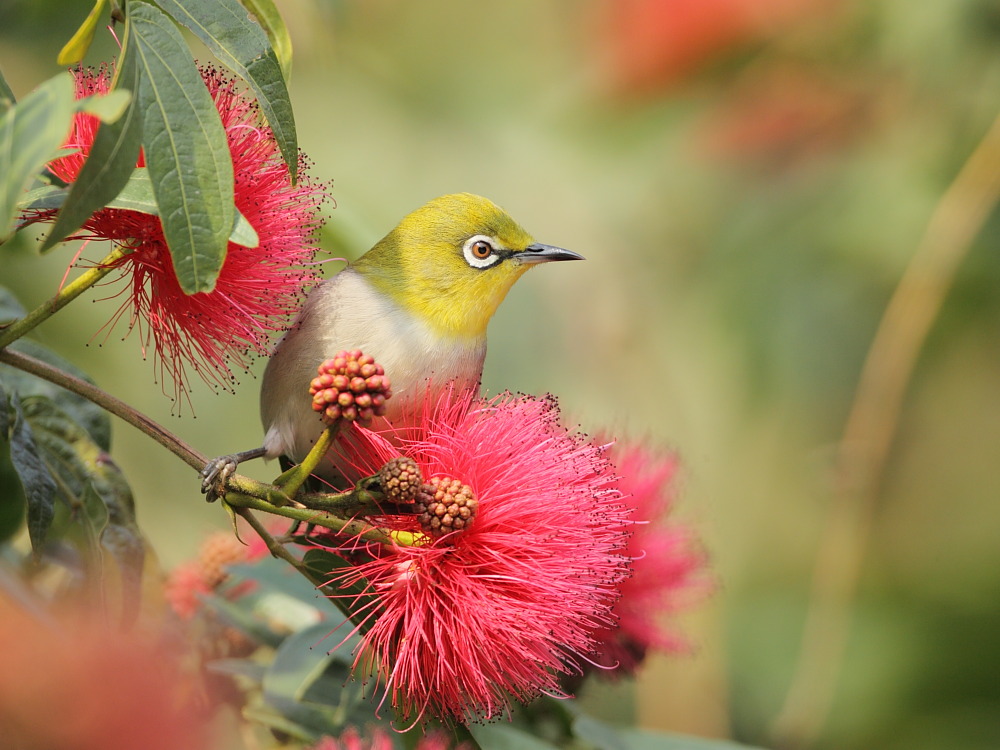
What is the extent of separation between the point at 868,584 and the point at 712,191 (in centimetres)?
170

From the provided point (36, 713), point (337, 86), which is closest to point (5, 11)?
point (36, 713)

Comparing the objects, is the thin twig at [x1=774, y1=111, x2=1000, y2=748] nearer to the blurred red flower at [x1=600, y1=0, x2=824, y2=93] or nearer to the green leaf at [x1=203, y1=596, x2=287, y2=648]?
the blurred red flower at [x1=600, y1=0, x2=824, y2=93]

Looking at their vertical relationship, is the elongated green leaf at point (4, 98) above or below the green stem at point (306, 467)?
above

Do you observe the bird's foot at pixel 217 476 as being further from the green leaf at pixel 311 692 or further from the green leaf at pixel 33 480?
the green leaf at pixel 311 692

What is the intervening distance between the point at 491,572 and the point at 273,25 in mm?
863

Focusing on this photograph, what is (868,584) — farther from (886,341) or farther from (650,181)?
(650,181)

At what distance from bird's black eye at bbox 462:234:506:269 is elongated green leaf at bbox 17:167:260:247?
0.96 m

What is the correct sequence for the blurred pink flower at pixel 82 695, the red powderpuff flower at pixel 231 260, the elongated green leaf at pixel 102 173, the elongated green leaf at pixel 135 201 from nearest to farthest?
1. the blurred pink flower at pixel 82 695
2. the elongated green leaf at pixel 102 173
3. the elongated green leaf at pixel 135 201
4. the red powderpuff flower at pixel 231 260

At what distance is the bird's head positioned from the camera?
7.14 ft

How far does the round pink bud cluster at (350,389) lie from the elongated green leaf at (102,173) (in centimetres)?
33

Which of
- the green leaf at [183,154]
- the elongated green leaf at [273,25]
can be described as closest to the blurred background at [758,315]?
the elongated green leaf at [273,25]

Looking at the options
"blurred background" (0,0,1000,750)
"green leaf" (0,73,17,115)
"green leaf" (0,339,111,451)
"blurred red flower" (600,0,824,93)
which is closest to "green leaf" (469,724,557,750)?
"green leaf" (0,339,111,451)

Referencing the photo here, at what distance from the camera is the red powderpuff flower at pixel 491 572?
57.1 inches

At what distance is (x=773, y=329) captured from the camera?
379 centimetres
